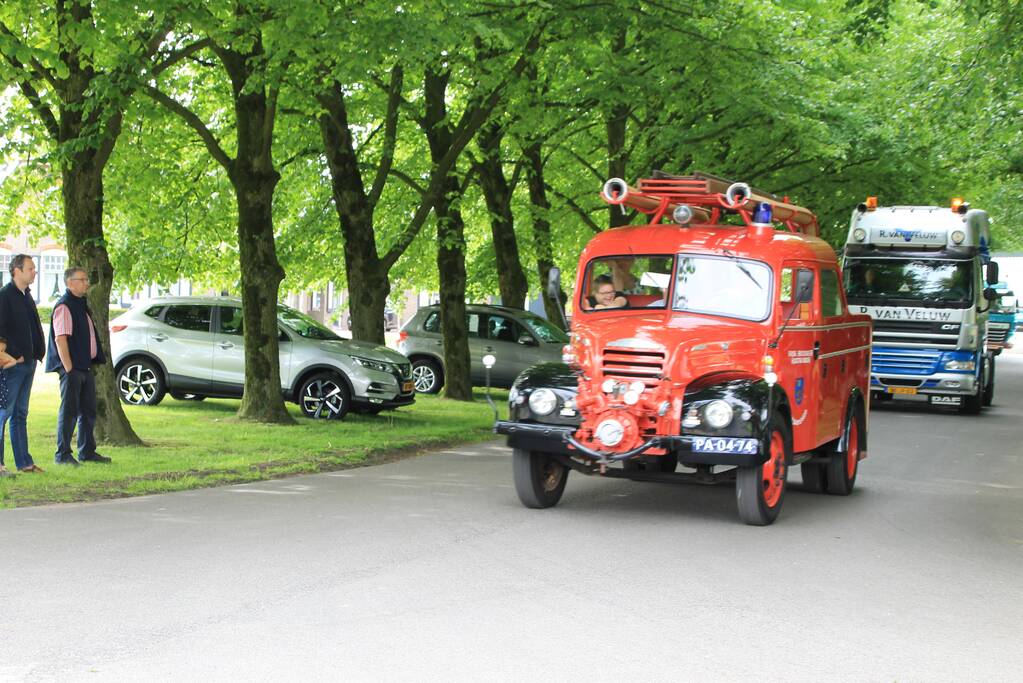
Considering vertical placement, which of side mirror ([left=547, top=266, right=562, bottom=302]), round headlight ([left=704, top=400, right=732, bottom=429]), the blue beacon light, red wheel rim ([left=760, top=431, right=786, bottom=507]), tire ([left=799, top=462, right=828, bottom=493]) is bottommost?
tire ([left=799, top=462, right=828, bottom=493])

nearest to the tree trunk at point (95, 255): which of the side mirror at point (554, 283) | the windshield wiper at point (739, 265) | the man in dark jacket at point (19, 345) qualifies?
the man in dark jacket at point (19, 345)

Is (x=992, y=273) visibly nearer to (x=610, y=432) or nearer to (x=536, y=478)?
(x=536, y=478)

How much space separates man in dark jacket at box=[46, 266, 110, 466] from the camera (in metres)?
12.1

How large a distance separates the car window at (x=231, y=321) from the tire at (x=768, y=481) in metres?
11.8

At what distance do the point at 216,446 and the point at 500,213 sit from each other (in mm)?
11277

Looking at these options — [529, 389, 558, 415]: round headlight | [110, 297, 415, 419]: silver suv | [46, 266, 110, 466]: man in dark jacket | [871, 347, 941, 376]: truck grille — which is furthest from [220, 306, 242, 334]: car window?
[529, 389, 558, 415]: round headlight

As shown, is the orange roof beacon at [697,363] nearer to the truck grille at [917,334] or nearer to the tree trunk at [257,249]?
the tree trunk at [257,249]

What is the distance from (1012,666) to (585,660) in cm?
205

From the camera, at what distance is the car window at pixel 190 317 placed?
20156 mm

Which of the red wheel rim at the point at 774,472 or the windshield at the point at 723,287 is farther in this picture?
the windshield at the point at 723,287

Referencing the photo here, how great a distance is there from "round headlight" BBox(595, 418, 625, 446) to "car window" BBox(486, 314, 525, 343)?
15.2 metres

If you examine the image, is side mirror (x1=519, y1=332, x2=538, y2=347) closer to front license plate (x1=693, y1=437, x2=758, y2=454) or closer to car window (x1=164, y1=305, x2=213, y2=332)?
car window (x1=164, y1=305, x2=213, y2=332)

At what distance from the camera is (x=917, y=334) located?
72.0ft

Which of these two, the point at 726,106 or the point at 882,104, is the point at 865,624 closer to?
the point at 726,106
